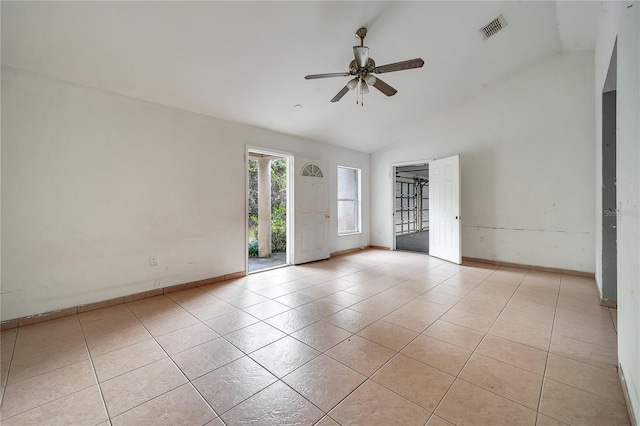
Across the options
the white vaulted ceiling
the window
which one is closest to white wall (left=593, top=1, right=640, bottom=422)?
the white vaulted ceiling

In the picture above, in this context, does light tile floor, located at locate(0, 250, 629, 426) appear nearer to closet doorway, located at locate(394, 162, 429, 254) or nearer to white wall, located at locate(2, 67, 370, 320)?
white wall, located at locate(2, 67, 370, 320)

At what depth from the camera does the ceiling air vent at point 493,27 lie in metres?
3.30

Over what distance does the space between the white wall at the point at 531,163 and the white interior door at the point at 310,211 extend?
2.69 meters

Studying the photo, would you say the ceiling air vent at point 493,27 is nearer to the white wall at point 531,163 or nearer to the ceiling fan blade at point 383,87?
the ceiling fan blade at point 383,87

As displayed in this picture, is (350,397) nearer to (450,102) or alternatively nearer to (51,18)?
(51,18)

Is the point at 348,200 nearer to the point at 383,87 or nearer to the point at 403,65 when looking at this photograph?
the point at 383,87

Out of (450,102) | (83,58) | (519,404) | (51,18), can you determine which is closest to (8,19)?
(51,18)

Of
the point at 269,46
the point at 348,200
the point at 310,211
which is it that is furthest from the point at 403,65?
the point at 348,200

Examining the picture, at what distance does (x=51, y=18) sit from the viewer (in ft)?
7.38

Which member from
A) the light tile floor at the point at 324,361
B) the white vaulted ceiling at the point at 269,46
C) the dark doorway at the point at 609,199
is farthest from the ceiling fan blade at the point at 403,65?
the light tile floor at the point at 324,361

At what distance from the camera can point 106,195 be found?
316 centimetres

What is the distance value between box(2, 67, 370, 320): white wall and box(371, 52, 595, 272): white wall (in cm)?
455

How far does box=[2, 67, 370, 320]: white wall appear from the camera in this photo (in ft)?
8.79

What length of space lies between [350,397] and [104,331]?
2.50 metres
